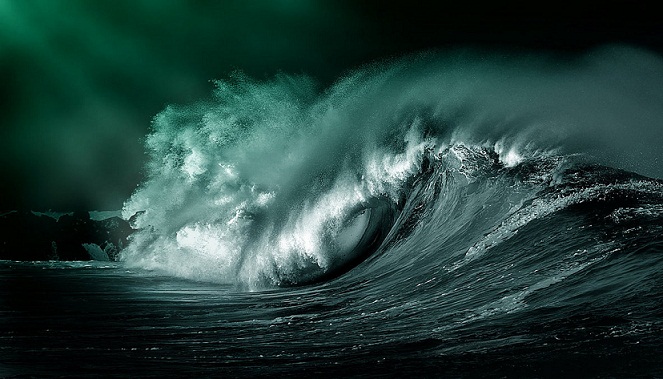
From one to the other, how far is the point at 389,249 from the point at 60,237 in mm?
83579

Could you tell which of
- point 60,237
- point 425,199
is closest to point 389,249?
point 425,199

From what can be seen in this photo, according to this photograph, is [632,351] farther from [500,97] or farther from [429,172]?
[500,97]

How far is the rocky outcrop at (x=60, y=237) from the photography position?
77.5 m

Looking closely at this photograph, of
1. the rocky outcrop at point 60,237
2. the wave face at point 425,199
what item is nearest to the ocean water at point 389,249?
the wave face at point 425,199

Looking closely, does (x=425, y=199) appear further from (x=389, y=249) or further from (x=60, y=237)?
(x=60, y=237)

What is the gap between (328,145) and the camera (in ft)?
59.6

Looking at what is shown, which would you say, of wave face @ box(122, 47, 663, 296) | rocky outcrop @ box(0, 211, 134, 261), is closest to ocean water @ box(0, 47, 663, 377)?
wave face @ box(122, 47, 663, 296)

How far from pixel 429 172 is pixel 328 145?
4064 millimetres

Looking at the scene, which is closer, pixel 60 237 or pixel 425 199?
pixel 425 199

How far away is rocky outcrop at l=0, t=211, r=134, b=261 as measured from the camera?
77.5 m

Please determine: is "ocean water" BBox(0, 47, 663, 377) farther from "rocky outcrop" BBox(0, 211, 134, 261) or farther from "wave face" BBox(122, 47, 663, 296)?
"rocky outcrop" BBox(0, 211, 134, 261)

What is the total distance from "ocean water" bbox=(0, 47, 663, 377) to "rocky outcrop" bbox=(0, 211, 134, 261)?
58.9m

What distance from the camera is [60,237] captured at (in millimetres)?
87312

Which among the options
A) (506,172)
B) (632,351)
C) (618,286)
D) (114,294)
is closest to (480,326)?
(618,286)
